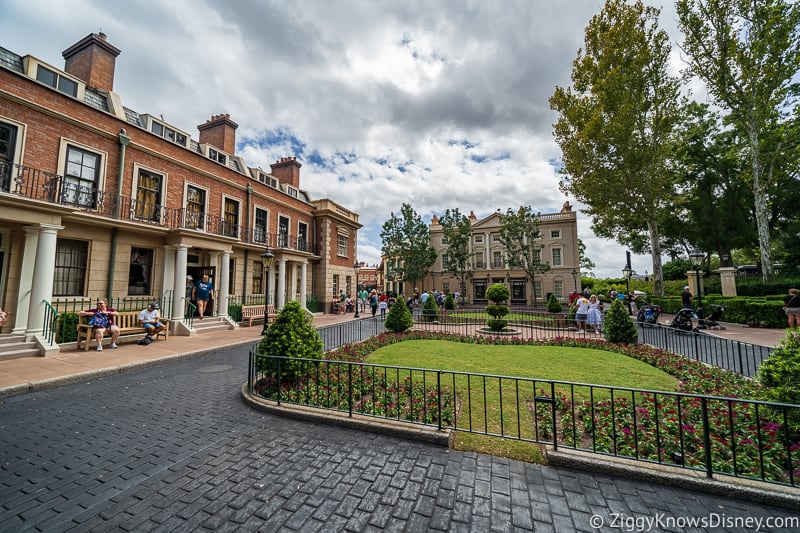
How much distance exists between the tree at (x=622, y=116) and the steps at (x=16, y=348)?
1052 inches

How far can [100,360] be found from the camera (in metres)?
7.73

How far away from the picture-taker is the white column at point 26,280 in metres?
8.69

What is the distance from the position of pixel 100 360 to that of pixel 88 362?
0.26m

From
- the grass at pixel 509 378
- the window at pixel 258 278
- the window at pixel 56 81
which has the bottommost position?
the grass at pixel 509 378

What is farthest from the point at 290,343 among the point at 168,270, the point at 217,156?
the point at 217,156

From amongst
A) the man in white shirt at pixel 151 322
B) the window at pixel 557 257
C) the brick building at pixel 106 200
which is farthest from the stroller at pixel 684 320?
the window at pixel 557 257

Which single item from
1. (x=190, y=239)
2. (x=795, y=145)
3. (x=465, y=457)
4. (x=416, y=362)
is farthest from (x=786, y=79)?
(x=190, y=239)

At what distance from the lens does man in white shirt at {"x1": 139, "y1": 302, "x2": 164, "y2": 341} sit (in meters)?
10.2

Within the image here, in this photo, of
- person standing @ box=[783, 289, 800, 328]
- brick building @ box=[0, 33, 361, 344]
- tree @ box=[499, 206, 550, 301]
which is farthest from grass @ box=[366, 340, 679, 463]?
tree @ box=[499, 206, 550, 301]

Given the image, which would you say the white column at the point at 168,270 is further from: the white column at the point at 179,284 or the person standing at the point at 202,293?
the person standing at the point at 202,293

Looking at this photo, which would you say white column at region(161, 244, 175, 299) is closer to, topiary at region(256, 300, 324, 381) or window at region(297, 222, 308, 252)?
window at region(297, 222, 308, 252)

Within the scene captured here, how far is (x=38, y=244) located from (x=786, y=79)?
32528mm

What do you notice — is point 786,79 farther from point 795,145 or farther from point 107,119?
point 107,119

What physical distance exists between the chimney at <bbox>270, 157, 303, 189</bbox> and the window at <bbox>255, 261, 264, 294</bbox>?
801 centimetres
